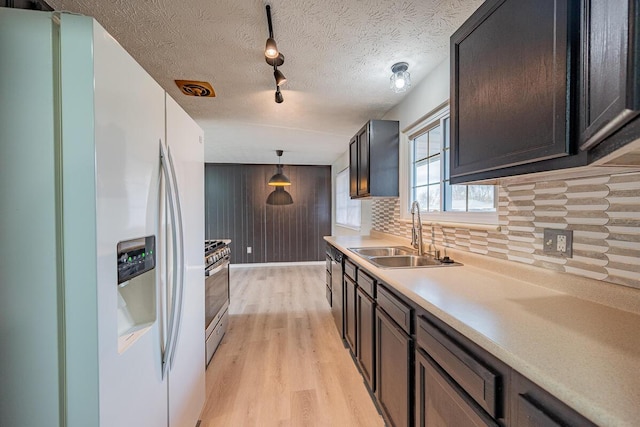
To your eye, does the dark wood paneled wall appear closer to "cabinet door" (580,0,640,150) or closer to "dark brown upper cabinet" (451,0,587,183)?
"dark brown upper cabinet" (451,0,587,183)

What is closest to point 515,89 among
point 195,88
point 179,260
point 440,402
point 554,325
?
point 554,325

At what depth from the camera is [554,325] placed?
0.77 metres

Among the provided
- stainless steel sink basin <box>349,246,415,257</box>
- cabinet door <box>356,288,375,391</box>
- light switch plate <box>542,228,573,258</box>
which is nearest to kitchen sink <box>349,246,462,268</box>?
stainless steel sink basin <box>349,246,415,257</box>

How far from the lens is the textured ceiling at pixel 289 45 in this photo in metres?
1.33

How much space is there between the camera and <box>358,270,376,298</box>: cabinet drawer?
5.23 feet

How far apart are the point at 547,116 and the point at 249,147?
13.5ft

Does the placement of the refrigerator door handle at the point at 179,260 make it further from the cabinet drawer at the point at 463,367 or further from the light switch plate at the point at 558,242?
the light switch plate at the point at 558,242

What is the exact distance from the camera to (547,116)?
0.77 metres

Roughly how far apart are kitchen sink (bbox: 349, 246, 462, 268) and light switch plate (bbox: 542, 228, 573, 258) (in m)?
0.54

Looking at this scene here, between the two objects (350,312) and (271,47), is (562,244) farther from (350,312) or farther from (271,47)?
(271,47)

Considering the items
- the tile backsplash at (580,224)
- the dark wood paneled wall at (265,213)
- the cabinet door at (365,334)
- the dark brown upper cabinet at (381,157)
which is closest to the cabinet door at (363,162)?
the dark brown upper cabinet at (381,157)

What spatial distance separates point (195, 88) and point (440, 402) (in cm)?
268

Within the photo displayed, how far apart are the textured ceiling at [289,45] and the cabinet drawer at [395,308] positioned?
4.92ft

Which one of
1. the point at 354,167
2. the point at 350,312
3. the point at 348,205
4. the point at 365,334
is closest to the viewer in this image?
the point at 365,334
